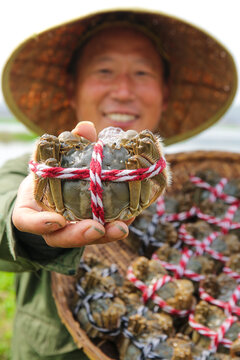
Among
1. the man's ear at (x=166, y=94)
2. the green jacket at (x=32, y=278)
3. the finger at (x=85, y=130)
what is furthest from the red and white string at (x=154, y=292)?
the man's ear at (x=166, y=94)

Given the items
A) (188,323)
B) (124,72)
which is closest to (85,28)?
(124,72)

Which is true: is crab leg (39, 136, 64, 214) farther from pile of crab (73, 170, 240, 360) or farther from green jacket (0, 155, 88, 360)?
pile of crab (73, 170, 240, 360)

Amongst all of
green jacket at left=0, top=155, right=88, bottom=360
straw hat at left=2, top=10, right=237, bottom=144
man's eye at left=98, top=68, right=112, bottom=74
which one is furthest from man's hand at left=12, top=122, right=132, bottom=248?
straw hat at left=2, top=10, right=237, bottom=144

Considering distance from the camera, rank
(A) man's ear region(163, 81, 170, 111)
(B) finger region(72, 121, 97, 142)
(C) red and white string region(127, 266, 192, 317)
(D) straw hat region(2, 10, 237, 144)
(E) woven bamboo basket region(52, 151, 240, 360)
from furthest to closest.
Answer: (A) man's ear region(163, 81, 170, 111) → (D) straw hat region(2, 10, 237, 144) → (C) red and white string region(127, 266, 192, 317) → (E) woven bamboo basket region(52, 151, 240, 360) → (B) finger region(72, 121, 97, 142)

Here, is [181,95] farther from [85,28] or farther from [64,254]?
[64,254]

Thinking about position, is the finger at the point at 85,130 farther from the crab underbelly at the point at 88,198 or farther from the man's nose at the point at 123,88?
the man's nose at the point at 123,88

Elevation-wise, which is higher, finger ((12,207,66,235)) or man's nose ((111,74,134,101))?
man's nose ((111,74,134,101))
